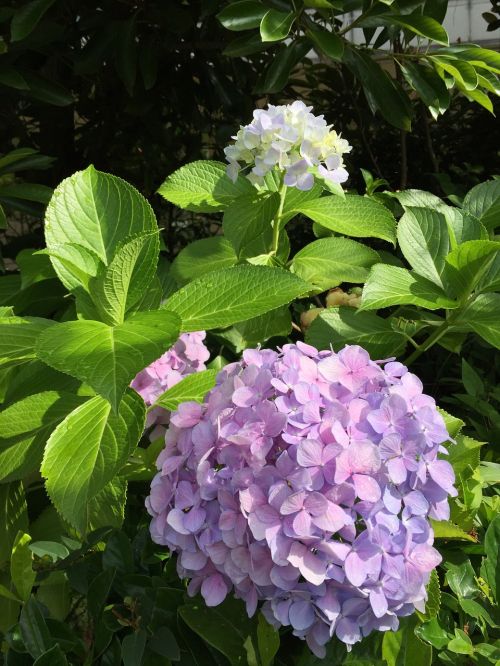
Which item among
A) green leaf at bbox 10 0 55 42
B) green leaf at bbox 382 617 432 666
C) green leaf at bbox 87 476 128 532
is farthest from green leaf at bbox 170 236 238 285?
green leaf at bbox 10 0 55 42

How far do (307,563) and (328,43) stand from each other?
1.14m

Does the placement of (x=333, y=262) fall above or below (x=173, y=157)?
above

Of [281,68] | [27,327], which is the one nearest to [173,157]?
[281,68]

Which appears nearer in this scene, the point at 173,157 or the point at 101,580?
the point at 101,580

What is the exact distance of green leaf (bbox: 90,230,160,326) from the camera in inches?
29.9

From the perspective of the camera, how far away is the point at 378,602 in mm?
617

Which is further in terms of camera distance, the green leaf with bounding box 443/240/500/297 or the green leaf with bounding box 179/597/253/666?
the green leaf with bounding box 443/240/500/297

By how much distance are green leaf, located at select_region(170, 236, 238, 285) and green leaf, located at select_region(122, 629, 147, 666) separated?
0.57 m

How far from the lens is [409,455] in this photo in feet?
2.17

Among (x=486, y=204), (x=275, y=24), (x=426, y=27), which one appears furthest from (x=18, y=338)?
(x=426, y=27)

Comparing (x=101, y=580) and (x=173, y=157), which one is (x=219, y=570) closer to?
(x=101, y=580)

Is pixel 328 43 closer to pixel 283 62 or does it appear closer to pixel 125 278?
pixel 283 62

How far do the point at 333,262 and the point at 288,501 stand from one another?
1.84 feet

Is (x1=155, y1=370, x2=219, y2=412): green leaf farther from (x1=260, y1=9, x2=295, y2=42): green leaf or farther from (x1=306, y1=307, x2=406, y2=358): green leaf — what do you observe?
(x1=260, y1=9, x2=295, y2=42): green leaf
